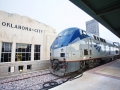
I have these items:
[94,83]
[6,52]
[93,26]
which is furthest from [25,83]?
[93,26]

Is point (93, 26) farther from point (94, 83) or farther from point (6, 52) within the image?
point (94, 83)

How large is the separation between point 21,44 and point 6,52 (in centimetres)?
185

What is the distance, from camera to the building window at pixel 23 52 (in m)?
10.9

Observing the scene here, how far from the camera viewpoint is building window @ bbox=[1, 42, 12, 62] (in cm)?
982

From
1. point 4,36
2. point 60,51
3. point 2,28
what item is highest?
point 2,28

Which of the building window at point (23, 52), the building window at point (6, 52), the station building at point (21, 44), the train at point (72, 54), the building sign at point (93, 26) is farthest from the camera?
the building sign at point (93, 26)

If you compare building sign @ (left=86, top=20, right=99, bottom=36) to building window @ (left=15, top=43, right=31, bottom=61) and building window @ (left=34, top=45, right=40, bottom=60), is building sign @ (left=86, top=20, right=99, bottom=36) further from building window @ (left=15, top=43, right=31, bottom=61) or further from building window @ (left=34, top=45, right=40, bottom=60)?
building window @ (left=15, top=43, right=31, bottom=61)

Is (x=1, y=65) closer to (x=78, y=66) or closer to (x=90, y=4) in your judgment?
(x=78, y=66)

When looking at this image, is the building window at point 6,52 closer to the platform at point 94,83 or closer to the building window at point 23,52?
the building window at point 23,52

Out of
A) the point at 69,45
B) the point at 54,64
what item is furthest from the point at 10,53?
the point at 69,45

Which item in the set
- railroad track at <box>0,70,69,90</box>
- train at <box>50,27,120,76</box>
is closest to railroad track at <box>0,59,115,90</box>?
railroad track at <box>0,70,69,90</box>

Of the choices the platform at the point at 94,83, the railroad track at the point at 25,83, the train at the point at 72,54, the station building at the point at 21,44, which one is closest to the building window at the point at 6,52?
the station building at the point at 21,44

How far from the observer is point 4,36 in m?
9.80

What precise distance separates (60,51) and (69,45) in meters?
0.88
